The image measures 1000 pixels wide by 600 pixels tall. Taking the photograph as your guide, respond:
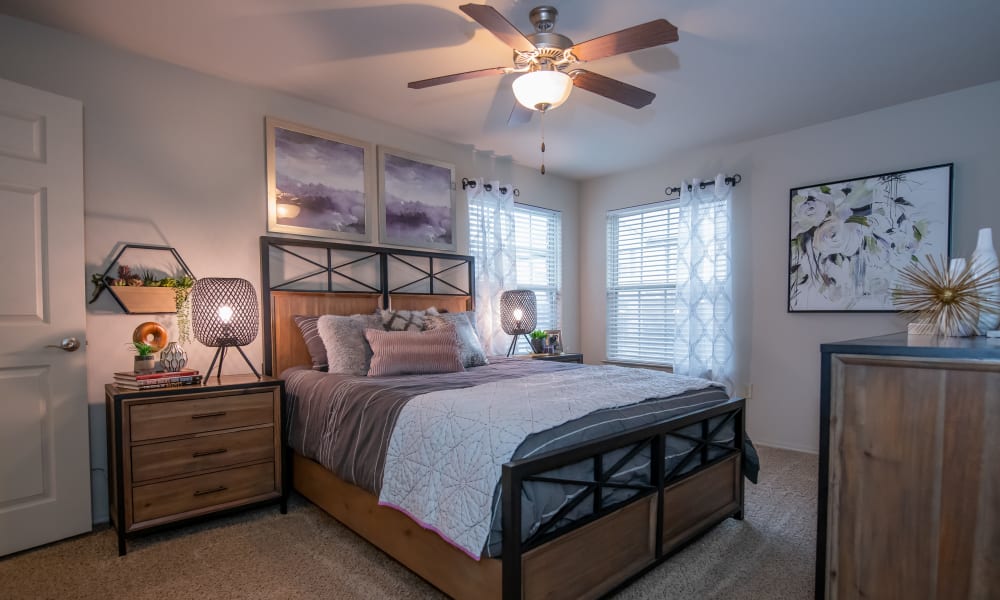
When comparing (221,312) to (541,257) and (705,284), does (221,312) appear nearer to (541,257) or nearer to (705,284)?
(541,257)

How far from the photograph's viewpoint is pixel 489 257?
14.6 feet

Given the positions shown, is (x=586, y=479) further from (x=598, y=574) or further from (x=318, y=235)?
(x=318, y=235)

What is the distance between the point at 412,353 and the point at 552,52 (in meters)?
1.75

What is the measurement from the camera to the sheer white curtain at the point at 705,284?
423 centimetres

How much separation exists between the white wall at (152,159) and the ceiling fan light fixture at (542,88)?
1931 millimetres

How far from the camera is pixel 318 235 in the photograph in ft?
11.3

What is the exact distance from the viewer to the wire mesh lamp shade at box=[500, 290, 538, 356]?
4.25 m

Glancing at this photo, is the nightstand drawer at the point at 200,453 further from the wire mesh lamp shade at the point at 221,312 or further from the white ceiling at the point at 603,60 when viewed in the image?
the white ceiling at the point at 603,60

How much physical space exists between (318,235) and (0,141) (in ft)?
5.27

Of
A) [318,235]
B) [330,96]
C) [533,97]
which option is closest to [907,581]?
[533,97]

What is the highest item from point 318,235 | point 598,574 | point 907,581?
point 318,235

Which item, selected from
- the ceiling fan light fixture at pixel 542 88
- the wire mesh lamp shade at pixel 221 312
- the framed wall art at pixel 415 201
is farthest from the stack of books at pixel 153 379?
the ceiling fan light fixture at pixel 542 88

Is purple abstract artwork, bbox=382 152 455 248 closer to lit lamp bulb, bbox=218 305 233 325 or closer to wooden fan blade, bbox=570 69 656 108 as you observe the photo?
lit lamp bulb, bbox=218 305 233 325

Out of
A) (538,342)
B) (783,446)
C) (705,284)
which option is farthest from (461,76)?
(783,446)
